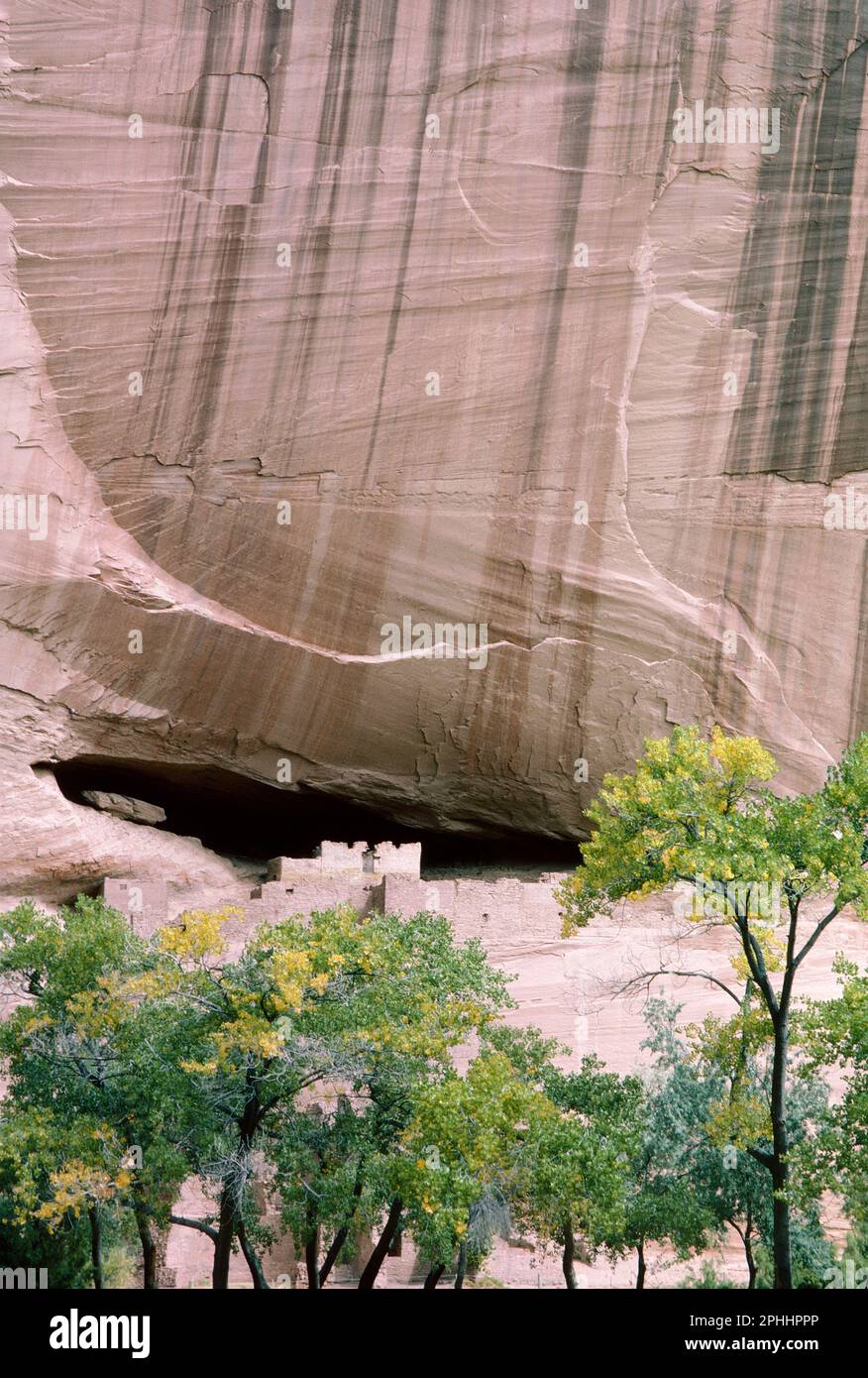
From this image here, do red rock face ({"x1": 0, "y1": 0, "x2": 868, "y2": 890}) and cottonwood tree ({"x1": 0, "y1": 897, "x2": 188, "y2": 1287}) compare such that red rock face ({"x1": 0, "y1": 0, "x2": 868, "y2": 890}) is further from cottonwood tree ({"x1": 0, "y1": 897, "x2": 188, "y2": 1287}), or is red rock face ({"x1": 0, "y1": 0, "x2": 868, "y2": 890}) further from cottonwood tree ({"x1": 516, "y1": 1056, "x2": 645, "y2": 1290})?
cottonwood tree ({"x1": 516, "y1": 1056, "x2": 645, "y2": 1290})

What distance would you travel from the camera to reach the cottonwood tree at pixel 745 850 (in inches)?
456

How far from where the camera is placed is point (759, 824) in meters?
12.0

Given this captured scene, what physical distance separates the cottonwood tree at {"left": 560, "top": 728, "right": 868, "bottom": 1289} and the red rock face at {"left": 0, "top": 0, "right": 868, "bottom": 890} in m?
6.72

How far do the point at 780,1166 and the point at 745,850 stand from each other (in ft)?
8.68

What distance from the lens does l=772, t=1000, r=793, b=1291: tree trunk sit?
11.1 metres

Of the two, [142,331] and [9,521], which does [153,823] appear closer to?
[9,521]

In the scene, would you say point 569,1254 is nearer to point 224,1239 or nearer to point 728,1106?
point 728,1106

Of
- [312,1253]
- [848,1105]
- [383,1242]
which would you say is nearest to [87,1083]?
[312,1253]

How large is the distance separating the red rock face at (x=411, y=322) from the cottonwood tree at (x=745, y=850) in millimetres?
6720

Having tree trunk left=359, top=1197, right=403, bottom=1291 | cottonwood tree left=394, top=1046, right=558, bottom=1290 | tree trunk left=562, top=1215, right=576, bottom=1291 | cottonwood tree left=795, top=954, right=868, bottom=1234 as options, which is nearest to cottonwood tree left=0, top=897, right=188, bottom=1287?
tree trunk left=359, top=1197, right=403, bottom=1291

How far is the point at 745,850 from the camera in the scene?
38.7 feet

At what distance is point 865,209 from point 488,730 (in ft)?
28.5
